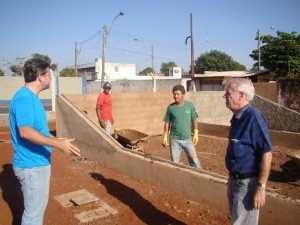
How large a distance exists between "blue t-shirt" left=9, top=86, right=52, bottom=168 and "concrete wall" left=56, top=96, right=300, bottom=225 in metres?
2.53

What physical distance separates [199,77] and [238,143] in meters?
20.3

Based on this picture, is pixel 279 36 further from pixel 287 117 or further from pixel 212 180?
pixel 212 180

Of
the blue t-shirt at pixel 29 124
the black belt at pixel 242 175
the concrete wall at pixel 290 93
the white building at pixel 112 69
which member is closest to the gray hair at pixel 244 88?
the black belt at pixel 242 175

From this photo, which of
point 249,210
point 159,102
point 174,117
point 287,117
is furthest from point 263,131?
point 287,117

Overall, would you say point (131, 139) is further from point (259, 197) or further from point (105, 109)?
point (259, 197)

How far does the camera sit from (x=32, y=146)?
274cm

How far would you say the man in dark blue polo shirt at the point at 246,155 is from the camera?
2.46 m

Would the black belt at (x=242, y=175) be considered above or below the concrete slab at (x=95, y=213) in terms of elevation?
above

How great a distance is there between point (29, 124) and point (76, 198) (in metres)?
2.52

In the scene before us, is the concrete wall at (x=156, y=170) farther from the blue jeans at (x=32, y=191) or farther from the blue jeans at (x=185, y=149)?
the blue jeans at (x=32, y=191)

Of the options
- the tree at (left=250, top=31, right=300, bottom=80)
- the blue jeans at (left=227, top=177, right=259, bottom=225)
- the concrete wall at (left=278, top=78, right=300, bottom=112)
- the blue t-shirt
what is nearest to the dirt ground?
the blue jeans at (left=227, top=177, right=259, bottom=225)

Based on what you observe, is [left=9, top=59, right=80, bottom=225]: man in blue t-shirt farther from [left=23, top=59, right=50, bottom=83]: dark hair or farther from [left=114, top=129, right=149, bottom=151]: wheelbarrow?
[left=114, top=129, right=149, bottom=151]: wheelbarrow

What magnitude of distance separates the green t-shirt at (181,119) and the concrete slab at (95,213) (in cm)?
167

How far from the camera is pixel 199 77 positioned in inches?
882
